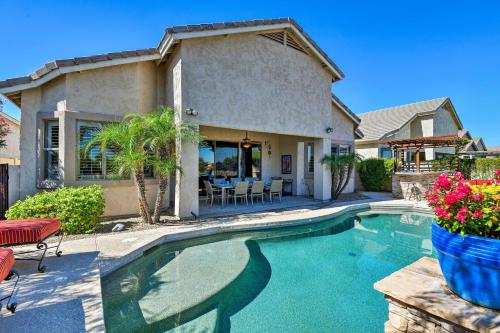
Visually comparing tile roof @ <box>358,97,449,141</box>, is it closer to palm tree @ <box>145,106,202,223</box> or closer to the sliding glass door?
the sliding glass door

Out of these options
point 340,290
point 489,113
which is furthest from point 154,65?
point 489,113

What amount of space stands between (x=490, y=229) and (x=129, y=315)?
542 centimetres

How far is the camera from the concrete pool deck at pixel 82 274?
3.15 metres

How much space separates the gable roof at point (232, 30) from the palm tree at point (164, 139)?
9.34ft

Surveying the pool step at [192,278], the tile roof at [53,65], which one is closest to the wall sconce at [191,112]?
the tile roof at [53,65]

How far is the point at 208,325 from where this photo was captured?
3969 mm

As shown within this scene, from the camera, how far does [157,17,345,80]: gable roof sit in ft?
29.7

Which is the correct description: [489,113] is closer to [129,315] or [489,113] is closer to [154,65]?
[154,65]

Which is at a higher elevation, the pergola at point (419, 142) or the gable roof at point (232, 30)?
the gable roof at point (232, 30)

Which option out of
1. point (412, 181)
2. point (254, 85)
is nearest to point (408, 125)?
point (412, 181)

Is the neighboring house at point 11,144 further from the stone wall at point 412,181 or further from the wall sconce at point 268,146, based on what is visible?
the stone wall at point 412,181

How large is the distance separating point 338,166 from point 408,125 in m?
15.0

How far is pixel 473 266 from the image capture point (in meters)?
2.81

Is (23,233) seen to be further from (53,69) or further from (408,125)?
(408,125)
